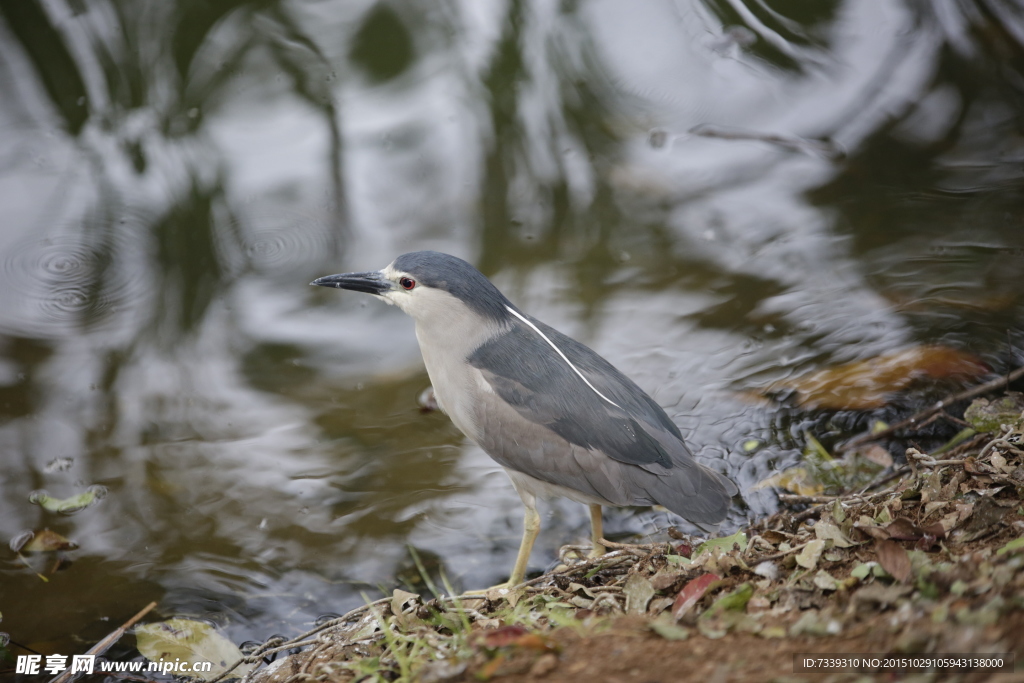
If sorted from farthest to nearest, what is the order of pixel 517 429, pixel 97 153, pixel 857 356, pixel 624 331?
pixel 97 153, pixel 624 331, pixel 857 356, pixel 517 429

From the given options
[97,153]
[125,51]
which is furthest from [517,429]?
[125,51]

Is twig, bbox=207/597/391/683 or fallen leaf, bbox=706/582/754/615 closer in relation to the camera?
fallen leaf, bbox=706/582/754/615

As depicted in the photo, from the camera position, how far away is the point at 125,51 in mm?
7207

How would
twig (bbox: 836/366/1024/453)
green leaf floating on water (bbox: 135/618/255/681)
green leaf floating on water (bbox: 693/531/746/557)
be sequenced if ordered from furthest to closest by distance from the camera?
1. twig (bbox: 836/366/1024/453)
2. green leaf floating on water (bbox: 135/618/255/681)
3. green leaf floating on water (bbox: 693/531/746/557)

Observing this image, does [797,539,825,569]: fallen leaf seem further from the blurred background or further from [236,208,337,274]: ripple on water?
[236,208,337,274]: ripple on water

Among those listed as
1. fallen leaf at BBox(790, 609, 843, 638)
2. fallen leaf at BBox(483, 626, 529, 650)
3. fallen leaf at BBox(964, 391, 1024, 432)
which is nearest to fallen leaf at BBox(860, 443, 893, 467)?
fallen leaf at BBox(964, 391, 1024, 432)

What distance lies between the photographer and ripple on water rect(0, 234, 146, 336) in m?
5.73

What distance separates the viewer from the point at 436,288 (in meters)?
3.55

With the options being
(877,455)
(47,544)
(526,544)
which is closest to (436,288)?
(526,544)

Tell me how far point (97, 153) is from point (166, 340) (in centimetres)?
216

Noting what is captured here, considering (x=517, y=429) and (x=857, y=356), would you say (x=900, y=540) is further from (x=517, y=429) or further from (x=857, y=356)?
(x=857, y=356)

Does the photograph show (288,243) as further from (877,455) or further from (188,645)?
(877,455)

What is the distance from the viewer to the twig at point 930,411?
13.2 feet

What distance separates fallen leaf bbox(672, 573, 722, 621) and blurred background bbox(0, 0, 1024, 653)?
1.24 meters
